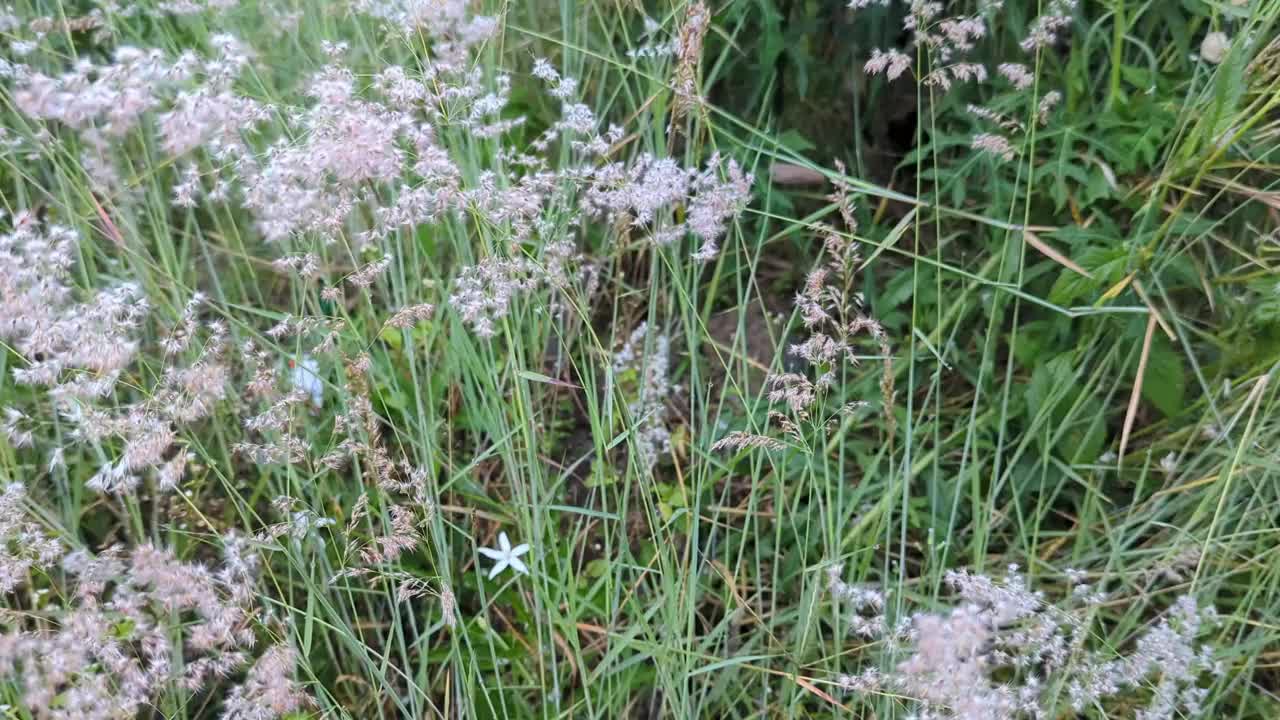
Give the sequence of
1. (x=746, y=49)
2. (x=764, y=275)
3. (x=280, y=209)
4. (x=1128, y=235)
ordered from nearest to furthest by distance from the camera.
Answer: (x=280, y=209) → (x=1128, y=235) → (x=746, y=49) → (x=764, y=275)

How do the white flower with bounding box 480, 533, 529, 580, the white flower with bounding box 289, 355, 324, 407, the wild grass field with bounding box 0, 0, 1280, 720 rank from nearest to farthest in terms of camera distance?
the wild grass field with bounding box 0, 0, 1280, 720, the white flower with bounding box 480, 533, 529, 580, the white flower with bounding box 289, 355, 324, 407

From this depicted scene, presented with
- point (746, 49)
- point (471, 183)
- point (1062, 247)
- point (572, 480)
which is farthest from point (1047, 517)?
point (471, 183)

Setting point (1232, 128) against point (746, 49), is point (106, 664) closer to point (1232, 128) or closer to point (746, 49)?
point (746, 49)

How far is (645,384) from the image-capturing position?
5.26ft

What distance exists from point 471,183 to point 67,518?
35.4 inches

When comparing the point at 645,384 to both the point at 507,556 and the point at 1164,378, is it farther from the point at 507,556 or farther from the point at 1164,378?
the point at 1164,378

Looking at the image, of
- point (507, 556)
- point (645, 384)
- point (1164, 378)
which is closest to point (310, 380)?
point (507, 556)

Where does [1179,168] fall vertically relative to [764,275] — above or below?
above

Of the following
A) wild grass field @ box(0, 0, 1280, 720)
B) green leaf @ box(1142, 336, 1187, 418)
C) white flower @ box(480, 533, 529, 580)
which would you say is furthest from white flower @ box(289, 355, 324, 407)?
green leaf @ box(1142, 336, 1187, 418)

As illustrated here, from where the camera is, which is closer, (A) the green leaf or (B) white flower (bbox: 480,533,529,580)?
(B) white flower (bbox: 480,533,529,580)

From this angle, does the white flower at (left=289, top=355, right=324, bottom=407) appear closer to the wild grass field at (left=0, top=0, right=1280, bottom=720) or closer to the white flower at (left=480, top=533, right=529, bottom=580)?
the wild grass field at (left=0, top=0, right=1280, bottom=720)

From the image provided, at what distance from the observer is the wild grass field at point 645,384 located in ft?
4.23

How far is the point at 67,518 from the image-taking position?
1649mm

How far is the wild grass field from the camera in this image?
129cm
